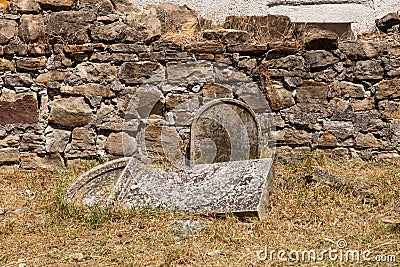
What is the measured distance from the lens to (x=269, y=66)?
559cm

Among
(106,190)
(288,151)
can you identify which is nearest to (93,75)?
(106,190)

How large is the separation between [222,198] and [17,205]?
1770 millimetres

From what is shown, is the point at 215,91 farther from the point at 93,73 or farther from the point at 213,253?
the point at 213,253

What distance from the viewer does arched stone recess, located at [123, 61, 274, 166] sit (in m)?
5.43

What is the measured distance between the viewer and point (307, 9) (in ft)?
22.0

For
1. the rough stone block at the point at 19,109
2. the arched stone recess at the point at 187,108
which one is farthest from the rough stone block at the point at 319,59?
the rough stone block at the point at 19,109

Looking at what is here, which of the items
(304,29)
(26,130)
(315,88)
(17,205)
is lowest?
(17,205)

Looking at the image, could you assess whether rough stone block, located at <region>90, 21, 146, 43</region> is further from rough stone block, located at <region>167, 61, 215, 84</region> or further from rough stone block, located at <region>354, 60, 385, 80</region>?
rough stone block, located at <region>354, 60, 385, 80</region>

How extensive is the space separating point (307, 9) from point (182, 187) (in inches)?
132

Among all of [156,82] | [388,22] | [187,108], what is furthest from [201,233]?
[388,22]

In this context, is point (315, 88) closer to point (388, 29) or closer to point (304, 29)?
point (304, 29)

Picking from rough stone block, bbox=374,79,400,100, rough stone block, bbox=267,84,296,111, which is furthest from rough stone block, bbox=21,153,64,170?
rough stone block, bbox=374,79,400,100

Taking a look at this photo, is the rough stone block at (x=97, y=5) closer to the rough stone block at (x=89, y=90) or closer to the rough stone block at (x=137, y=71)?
the rough stone block at (x=137, y=71)

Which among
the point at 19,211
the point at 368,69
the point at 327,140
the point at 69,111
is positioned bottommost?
the point at 19,211
